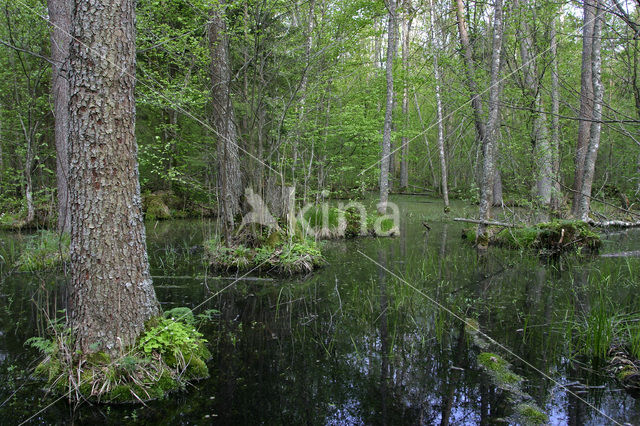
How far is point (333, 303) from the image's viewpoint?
5348mm

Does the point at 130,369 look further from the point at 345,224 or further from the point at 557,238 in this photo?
the point at 557,238

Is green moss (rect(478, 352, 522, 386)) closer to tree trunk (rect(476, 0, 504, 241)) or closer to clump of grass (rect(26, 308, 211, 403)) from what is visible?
clump of grass (rect(26, 308, 211, 403))

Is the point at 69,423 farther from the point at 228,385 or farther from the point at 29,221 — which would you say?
the point at 29,221

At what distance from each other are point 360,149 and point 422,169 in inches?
380

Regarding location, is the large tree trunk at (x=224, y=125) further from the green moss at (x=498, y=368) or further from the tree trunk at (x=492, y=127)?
the tree trunk at (x=492, y=127)

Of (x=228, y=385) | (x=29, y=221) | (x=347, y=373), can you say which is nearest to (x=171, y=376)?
(x=228, y=385)

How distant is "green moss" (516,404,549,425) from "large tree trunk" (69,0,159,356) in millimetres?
2964

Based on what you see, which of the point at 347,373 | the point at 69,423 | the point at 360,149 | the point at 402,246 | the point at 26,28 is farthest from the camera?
the point at 360,149

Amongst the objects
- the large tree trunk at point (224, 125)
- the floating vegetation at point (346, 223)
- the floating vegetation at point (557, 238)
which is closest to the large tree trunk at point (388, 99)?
the floating vegetation at point (346, 223)

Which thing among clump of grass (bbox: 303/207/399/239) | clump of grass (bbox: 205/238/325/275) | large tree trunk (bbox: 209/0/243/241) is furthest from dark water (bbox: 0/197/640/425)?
clump of grass (bbox: 303/207/399/239)

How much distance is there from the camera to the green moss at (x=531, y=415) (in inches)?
108

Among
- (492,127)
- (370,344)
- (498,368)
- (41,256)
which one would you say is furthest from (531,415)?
(41,256)

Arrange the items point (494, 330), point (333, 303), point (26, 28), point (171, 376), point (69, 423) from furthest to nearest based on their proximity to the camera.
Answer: point (26, 28), point (333, 303), point (494, 330), point (171, 376), point (69, 423)

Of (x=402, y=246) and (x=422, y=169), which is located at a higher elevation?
(x=422, y=169)
